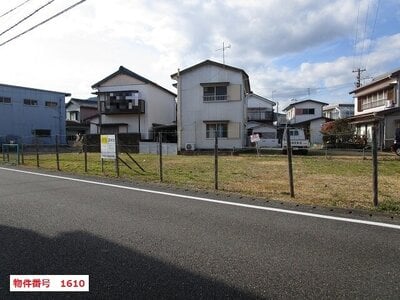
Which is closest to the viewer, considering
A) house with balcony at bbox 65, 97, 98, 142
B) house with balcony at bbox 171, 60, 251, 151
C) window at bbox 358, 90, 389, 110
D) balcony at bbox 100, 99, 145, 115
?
house with balcony at bbox 171, 60, 251, 151

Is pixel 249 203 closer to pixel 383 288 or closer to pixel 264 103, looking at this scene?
pixel 383 288

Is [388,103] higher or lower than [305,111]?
lower

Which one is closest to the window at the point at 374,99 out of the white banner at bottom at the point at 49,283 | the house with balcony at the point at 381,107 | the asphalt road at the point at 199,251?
A: the house with balcony at the point at 381,107

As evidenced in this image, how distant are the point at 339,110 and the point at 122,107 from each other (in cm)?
3988

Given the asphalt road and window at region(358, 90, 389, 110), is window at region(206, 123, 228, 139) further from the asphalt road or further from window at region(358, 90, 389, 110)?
the asphalt road

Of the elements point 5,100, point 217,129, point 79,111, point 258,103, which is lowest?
point 217,129

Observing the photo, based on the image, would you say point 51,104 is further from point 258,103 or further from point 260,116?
point 258,103

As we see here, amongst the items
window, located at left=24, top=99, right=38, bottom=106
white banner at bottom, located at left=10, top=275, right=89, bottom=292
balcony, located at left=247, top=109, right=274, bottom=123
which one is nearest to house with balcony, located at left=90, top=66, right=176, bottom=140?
window, located at left=24, top=99, right=38, bottom=106

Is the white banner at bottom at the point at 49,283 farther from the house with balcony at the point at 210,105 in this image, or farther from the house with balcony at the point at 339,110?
the house with balcony at the point at 339,110

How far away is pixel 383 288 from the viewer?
3.53 meters


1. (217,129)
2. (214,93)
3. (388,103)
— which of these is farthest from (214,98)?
(388,103)

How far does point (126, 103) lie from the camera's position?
118 feet

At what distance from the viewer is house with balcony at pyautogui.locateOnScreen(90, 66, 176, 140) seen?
36.1 m

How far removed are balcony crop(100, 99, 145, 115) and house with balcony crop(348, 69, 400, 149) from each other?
2157 cm
